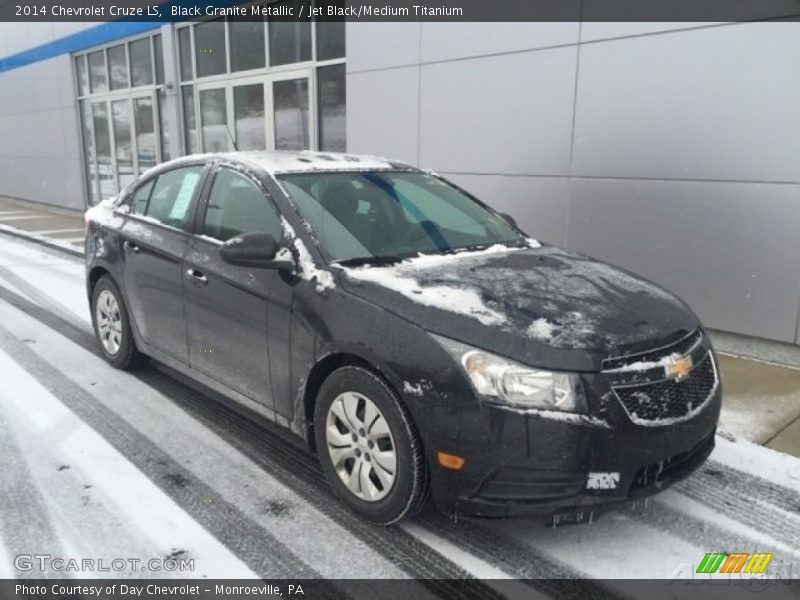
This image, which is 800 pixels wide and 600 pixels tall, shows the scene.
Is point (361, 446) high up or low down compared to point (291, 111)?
down

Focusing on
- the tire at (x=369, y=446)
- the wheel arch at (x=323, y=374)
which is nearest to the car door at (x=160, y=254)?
the wheel arch at (x=323, y=374)

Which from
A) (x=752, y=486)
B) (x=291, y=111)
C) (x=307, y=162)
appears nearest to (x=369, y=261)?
(x=307, y=162)

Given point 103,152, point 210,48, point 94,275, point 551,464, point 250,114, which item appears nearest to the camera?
point 551,464

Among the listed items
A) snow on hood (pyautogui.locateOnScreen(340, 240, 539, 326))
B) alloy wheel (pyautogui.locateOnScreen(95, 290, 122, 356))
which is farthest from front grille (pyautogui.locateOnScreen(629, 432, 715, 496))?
alloy wheel (pyautogui.locateOnScreen(95, 290, 122, 356))

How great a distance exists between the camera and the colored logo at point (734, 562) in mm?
2699

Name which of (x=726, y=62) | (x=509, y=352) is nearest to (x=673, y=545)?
(x=509, y=352)

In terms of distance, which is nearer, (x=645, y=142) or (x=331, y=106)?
(x=645, y=142)

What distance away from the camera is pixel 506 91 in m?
7.00

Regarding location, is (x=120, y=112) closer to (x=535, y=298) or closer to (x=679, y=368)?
(x=535, y=298)

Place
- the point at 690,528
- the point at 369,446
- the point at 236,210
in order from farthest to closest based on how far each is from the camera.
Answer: the point at 236,210 < the point at 690,528 < the point at 369,446

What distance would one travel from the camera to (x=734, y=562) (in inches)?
108

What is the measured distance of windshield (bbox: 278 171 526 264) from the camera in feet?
11.0

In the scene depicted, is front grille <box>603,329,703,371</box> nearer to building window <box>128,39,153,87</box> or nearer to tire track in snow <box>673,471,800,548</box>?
tire track in snow <box>673,471,800,548</box>

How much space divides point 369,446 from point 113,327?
2.88 meters
